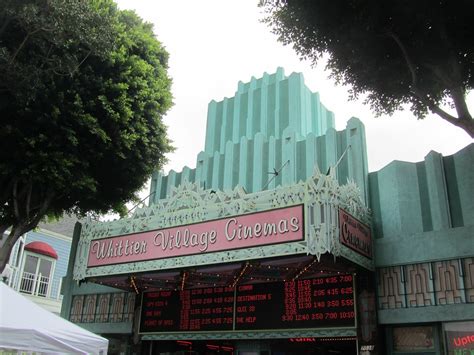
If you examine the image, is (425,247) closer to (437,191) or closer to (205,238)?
(437,191)

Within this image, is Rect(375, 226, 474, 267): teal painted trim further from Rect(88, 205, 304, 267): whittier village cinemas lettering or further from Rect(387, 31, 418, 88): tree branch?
Rect(387, 31, 418, 88): tree branch

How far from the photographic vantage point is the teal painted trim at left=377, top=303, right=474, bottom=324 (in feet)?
36.1

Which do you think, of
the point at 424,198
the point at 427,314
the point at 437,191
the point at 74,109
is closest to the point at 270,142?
the point at 424,198

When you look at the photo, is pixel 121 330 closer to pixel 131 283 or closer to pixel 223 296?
pixel 131 283

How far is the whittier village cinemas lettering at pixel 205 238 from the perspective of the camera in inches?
440

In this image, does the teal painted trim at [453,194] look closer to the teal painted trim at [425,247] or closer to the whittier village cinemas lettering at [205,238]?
the teal painted trim at [425,247]

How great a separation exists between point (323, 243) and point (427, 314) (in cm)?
336

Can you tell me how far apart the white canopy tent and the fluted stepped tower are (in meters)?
7.02

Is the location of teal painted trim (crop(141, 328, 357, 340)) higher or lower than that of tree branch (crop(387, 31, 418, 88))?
lower

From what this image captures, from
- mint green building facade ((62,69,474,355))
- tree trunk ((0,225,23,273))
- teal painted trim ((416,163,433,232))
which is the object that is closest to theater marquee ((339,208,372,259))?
mint green building facade ((62,69,474,355))

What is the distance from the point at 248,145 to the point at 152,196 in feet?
14.8

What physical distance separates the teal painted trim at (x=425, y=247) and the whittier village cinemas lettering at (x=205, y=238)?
3115 millimetres

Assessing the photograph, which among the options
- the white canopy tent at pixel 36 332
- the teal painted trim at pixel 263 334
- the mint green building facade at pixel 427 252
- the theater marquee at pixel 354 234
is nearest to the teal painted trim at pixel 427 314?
the mint green building facade at pixel 427 252

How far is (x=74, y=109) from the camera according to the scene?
15.2 meters
